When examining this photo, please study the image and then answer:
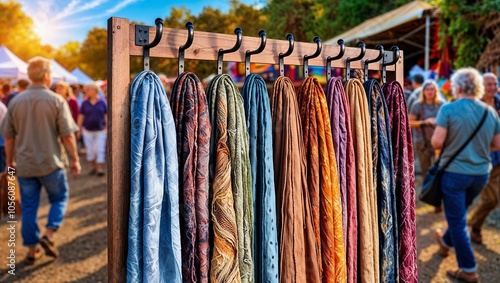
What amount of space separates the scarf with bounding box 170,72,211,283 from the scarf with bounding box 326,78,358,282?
1.80ft

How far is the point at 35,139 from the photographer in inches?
156

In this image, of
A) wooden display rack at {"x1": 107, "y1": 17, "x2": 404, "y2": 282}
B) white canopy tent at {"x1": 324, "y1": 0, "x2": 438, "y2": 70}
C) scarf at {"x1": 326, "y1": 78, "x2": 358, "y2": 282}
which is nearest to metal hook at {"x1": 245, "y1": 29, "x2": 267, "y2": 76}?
wooden display rack at {"x1": 107, "y1": 17, "x2": 404, "y2": 282}

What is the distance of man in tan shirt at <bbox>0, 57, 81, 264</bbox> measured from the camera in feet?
13.0

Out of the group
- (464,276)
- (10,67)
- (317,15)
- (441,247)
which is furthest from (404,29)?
(10,67)

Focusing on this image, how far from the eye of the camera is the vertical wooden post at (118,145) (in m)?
1.37

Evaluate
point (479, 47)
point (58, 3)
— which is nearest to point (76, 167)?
point (58, 3)

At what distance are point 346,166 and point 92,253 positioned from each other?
11.5 ft

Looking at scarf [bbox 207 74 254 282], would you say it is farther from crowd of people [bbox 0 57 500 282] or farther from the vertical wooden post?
crowd of people [bbox 0 57 500 282]

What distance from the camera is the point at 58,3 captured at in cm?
333

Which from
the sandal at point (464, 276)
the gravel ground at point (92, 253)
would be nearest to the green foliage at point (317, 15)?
the gravel ground at point (92, 253)

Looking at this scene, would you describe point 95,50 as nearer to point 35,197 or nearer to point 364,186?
point 35,197

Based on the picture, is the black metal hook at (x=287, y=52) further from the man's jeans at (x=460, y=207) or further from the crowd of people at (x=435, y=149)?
the man's jeans at (x=460, y=207)

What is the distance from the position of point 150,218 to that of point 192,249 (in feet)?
0.56

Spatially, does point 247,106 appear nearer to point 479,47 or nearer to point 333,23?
point 479,47
